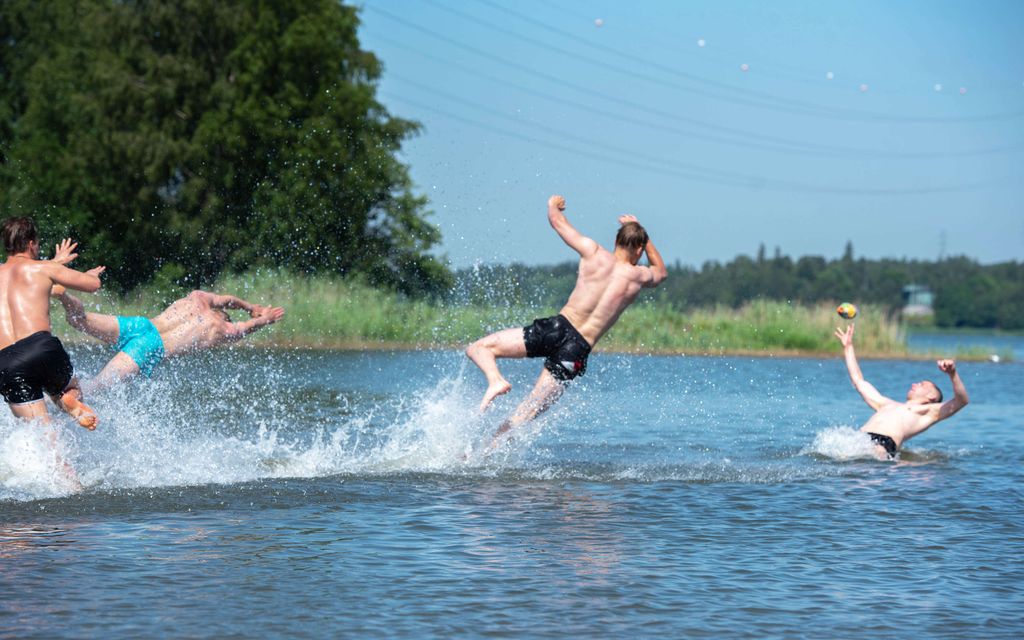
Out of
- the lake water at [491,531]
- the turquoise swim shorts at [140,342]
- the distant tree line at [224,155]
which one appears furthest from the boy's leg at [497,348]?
the distant tree line at [224,155]

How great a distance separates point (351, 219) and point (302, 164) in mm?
2915

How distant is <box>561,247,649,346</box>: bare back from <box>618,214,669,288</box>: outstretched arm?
75 millimetres

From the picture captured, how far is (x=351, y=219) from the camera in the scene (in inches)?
1695

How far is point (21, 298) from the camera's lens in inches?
384

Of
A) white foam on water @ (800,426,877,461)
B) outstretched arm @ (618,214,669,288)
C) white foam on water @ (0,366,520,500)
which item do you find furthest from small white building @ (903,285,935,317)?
outstretched arm @ (618,214,669,288)

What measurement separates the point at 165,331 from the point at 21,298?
98.7 inches

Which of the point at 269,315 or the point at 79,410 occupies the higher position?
the point at 269,315

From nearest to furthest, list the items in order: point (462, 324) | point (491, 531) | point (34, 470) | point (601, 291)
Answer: point (491, 531)
point (34, 470)
point (601, 291)
point (462, 324)

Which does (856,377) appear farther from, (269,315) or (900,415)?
(269,315)

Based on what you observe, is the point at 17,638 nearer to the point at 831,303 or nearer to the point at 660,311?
the point at 660,311

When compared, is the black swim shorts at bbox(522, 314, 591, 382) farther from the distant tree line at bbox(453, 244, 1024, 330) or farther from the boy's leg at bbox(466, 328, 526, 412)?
the distant tree line at bbox(453, 244, 1024, 330)

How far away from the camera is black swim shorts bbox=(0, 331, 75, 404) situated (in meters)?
9.63


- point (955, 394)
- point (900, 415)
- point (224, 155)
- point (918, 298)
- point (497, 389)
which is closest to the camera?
point (497, 389)

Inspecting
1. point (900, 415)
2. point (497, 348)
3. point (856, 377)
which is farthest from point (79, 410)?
point (900, 415)
